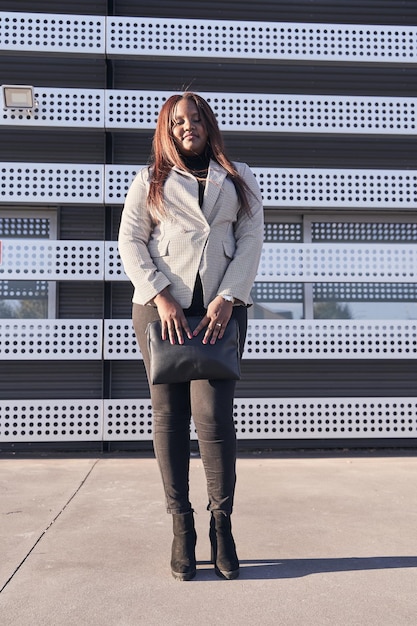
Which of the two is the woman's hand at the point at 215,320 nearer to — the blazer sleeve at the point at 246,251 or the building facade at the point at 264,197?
the blazer sleeve at the point at 246,251

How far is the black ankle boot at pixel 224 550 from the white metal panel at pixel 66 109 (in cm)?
283

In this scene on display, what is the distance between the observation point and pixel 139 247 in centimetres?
168

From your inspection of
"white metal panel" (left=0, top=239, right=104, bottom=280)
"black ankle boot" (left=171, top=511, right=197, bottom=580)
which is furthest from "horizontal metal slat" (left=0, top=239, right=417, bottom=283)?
"black ankle boot" (left=171, top=511, right=197, bottom=580)

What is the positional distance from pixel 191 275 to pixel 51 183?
2.33 m

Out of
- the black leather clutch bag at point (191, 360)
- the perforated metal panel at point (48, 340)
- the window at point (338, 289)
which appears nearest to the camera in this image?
the black leather clutch bag at point (191, 360)

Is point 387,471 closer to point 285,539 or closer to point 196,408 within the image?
point 285,539

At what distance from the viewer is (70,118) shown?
11.9 feet

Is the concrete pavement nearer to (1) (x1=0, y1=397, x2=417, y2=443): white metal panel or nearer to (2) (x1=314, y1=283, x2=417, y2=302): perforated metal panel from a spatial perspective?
(1) (x1=0, y1=397, x2=417, y2=443): white metal panel

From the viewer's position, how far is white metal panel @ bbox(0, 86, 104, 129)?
3.59 metres

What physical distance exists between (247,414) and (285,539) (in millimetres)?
1675

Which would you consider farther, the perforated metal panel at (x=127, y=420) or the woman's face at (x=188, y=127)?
the perforated metal panel at (x=127, y=420)

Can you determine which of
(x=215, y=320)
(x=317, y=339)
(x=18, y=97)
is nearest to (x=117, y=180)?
(x=18, y=97)

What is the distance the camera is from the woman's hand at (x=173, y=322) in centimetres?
157

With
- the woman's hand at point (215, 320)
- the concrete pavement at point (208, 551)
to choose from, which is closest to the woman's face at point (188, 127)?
the woman's hand at point (215, 320)
